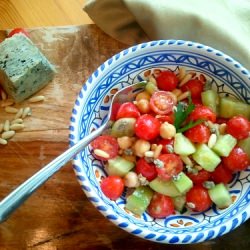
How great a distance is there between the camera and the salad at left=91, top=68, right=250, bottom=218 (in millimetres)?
861

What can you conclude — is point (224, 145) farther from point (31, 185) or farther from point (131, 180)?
point (31, 185)

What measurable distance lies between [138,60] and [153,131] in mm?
162

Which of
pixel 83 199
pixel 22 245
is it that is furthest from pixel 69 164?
pixel 22 245

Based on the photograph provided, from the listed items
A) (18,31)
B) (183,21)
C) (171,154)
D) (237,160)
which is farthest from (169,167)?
(18,31)

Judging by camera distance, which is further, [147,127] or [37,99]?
[37,99]

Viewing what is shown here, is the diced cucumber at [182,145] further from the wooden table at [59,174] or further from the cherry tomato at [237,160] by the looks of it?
the wooden table at [59,174]

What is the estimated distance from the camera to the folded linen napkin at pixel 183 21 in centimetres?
103

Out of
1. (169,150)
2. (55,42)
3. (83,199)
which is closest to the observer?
(169,150)

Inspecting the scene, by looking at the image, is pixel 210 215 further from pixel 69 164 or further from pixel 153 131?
pixel 69 164

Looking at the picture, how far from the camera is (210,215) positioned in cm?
87

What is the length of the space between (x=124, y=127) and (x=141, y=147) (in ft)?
0.18

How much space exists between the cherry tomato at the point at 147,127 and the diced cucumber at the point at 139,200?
0.10m

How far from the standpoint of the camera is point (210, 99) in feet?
3.04

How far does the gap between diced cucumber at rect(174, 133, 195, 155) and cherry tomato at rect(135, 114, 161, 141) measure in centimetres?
4
